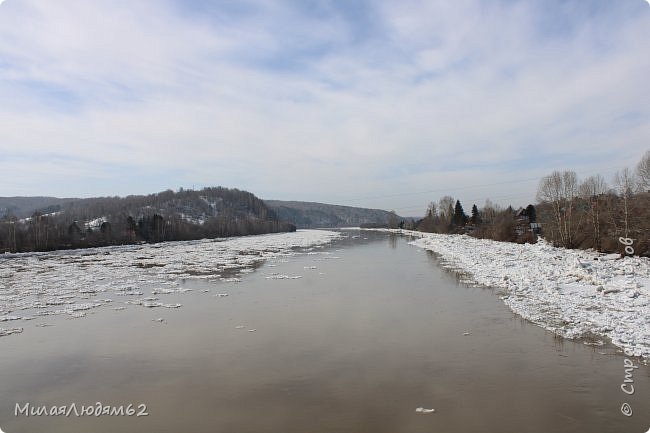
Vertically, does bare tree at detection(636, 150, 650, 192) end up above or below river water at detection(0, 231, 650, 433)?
above

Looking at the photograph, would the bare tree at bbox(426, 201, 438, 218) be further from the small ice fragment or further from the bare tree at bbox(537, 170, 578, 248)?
the small ice fragment

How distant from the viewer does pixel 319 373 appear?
26.7 ft

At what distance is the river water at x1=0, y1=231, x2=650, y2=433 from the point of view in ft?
20.5

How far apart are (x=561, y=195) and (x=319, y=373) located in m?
44.7

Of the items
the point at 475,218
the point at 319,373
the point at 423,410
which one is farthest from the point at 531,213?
the point at 423,410

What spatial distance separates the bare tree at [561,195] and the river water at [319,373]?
32.3 meters

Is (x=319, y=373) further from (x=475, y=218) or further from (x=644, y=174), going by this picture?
(x=475, y=218)

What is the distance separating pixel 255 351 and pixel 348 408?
12.3 ft

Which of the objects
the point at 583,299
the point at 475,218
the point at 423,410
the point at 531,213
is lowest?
the point at 423,410

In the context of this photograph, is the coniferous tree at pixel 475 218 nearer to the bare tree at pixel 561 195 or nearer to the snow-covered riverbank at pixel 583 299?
the bare tree at pixel 561 195

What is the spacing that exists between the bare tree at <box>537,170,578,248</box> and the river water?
32341mm

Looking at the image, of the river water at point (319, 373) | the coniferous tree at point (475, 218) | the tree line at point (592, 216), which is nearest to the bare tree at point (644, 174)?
the tree line at point (592, 216)

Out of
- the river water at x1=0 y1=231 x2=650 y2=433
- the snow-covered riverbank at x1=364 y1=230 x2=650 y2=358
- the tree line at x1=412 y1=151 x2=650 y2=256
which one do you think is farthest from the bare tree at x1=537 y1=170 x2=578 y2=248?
the river water at x1=0 y1=231 x2=650 y2=433

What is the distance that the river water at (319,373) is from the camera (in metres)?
6.24
